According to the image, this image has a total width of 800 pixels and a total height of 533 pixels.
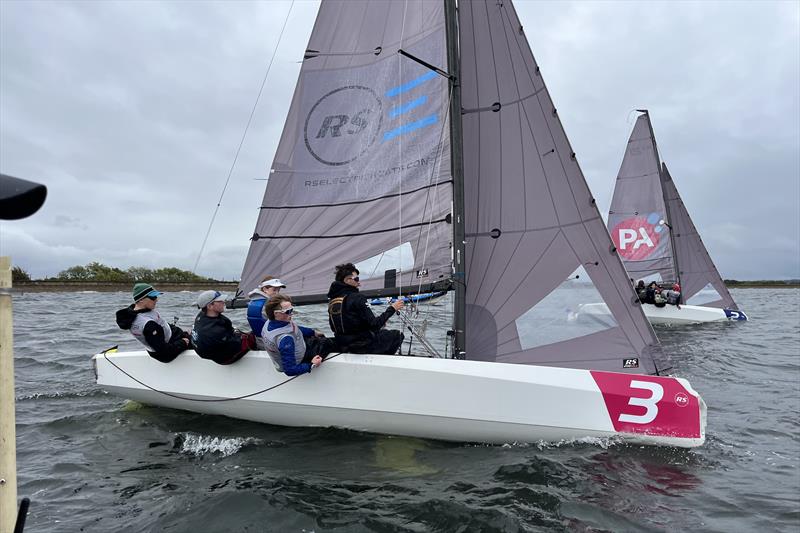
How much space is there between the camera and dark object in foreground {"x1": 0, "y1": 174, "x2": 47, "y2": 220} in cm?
134

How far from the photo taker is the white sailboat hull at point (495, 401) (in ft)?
14.6

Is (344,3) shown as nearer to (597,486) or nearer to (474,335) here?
(474,335)

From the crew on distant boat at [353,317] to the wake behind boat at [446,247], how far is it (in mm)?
227

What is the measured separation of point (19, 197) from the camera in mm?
1348

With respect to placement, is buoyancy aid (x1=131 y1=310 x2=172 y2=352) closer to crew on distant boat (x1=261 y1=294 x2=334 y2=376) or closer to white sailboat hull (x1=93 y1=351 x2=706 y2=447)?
crew on distant boat (x1=261 y1=294 x2=334 y2=376)

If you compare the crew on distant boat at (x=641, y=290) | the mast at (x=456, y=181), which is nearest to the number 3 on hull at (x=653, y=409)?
the mast at (x=456, y=181)

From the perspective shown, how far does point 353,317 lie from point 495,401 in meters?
1.51

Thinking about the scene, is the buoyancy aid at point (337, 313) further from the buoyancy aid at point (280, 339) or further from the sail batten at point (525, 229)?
the sail batten at point (525, 229)

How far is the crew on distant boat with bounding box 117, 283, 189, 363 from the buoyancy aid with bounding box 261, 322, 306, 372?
134 centimetres

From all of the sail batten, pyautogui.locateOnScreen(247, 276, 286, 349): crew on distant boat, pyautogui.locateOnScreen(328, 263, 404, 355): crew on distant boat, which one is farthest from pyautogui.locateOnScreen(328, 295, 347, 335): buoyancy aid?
the sail batten

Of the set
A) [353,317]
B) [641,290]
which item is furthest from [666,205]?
[353,317]

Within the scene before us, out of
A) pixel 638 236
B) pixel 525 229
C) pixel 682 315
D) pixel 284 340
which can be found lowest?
pixel 682 315

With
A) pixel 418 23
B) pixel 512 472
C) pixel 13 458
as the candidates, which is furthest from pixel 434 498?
pixel 418 23

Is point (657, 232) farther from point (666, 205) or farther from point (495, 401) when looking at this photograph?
A: point (495, 401)
